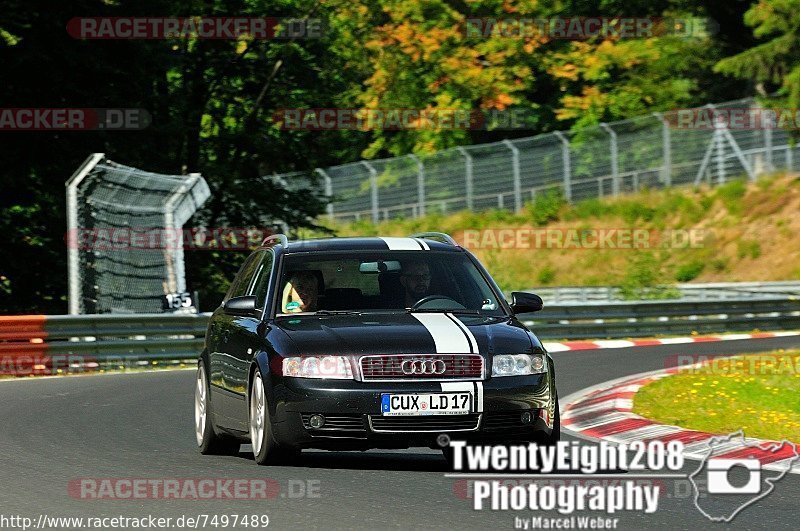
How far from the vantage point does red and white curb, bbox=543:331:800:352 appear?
28.8 m

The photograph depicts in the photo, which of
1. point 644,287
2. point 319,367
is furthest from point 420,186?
point 319,367

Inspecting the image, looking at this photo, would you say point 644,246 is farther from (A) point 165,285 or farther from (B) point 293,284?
(B) point 293,284

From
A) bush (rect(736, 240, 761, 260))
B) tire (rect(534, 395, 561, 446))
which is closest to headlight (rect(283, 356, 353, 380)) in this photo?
tire (rect(534, 395, 561, 446))

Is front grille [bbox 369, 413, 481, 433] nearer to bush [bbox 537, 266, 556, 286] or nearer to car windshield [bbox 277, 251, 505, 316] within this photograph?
car windshield [bbox 277, 251, 505, 316]

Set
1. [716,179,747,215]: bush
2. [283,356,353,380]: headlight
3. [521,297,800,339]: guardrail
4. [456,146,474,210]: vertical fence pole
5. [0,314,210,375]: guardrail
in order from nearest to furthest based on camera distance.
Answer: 1. [283,356,353,380]: headlight
2. [0,314,210,375]: guardrail
3. [521,297,800,339]: guardrail
4. [716,179,747,215]: bush
5. [456,146,474,210]: vertical fence pole

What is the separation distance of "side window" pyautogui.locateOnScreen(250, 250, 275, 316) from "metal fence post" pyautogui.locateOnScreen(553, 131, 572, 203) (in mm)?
34862

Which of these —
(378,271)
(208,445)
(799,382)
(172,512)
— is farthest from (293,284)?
(799,382)

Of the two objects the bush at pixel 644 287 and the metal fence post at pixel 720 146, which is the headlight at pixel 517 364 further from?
the metal fence post at pixel 720 146

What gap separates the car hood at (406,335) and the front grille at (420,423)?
→ 406mm

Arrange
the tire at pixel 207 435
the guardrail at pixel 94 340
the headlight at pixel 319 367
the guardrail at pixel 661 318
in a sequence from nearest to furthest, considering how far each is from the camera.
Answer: the headlight at pixel 319 367 → the tire at pixel 207 435 → the guardrail at pixel 94 340 → the guardrail at pixel 661 318

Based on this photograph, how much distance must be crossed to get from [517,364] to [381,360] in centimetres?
87

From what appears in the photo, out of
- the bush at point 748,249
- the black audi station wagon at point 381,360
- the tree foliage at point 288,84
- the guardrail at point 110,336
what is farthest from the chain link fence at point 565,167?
the black audi station wagon at point 381,360

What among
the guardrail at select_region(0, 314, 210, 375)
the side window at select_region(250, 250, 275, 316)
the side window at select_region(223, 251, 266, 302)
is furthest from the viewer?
the guardrail at select_region(0, 314, 210, 375)

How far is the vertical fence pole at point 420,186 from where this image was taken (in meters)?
49.8
